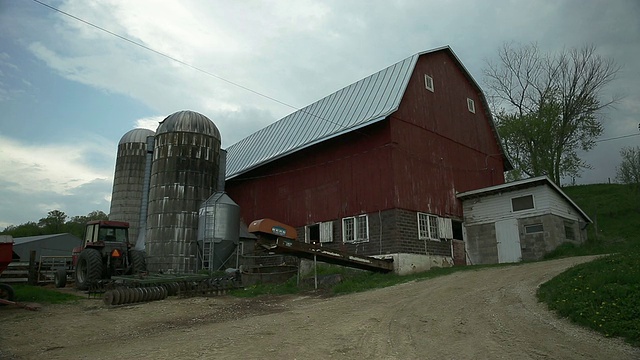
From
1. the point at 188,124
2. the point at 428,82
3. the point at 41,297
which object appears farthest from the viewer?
the point at 188,124

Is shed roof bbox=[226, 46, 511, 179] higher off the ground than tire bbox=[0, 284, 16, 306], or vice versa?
shed roof bbox=[226, 46, 511, 179]

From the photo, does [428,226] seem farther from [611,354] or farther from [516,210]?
[611,354]

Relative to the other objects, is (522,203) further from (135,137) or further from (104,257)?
(135,137)

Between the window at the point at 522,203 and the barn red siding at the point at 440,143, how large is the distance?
2630mm

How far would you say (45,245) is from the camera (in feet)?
140

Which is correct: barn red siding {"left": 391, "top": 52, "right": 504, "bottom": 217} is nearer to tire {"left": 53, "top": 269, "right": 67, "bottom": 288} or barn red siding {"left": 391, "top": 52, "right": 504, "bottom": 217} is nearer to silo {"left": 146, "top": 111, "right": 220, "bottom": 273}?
silo {"left": 146, "top": 111, "right": 220, "bottom": 273}

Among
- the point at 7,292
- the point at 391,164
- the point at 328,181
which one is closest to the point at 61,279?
the point at 7,292

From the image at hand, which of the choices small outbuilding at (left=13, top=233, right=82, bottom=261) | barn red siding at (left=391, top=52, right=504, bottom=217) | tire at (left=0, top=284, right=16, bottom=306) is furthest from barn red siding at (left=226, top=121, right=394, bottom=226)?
small outbuilding at (left=13, top=233, right=82, bottom=261)

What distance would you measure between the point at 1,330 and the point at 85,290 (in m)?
8.23

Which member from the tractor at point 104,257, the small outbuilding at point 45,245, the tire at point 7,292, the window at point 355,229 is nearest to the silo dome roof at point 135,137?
the tractor at point 104,257

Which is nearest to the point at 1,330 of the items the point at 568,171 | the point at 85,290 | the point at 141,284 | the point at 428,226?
the point at 141,284

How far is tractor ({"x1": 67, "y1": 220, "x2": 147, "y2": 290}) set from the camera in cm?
1744

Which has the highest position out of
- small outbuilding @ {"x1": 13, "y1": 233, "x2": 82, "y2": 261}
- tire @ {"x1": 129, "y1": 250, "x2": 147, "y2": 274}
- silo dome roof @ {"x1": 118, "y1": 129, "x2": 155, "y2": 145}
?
silo dome roof @ {"x1": 118, "y1": 129, "x2": 155, "y2": 145}

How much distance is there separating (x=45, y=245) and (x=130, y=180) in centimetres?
1819
